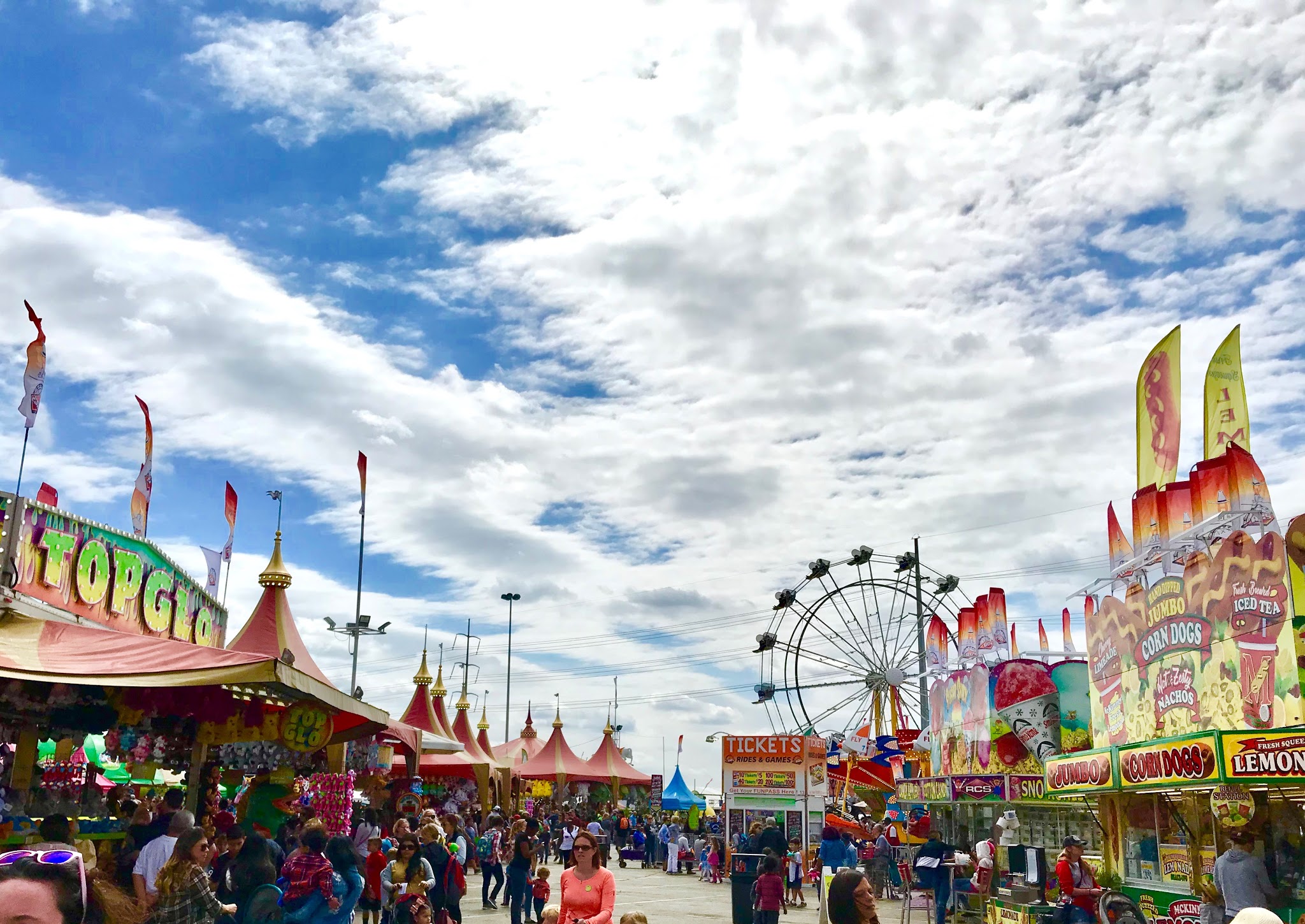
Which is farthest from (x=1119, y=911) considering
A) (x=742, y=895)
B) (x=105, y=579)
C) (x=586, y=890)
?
(x=105, y=579)

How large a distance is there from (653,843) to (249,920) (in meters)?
29.6

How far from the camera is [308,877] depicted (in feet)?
23.8

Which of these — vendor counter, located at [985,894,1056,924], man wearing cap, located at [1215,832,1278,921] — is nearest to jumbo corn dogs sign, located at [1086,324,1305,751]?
man wearing cap, located at [1215,832,1278,921]

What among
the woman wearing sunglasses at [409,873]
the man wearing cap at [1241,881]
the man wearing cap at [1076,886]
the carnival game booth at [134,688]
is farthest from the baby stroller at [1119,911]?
the carnival game booth at [134,688]

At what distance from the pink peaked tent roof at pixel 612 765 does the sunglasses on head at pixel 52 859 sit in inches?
1675

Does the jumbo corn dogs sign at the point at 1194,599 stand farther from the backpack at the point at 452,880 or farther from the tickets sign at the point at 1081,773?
the backpack at the point at 452,880

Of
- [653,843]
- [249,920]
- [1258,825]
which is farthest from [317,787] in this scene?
[653,843]

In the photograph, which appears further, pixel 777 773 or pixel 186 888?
pixel 777 773

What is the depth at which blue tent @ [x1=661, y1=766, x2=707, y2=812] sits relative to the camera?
43125 mm

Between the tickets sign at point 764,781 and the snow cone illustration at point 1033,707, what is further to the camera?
the tickets sign at point 764,781

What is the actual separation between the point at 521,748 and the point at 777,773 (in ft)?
99.4

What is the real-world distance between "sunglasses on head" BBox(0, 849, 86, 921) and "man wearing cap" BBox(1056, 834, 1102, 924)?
38.8 ft

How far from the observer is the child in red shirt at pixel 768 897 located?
13.5 m

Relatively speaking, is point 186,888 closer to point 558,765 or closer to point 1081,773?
point 1081,773
